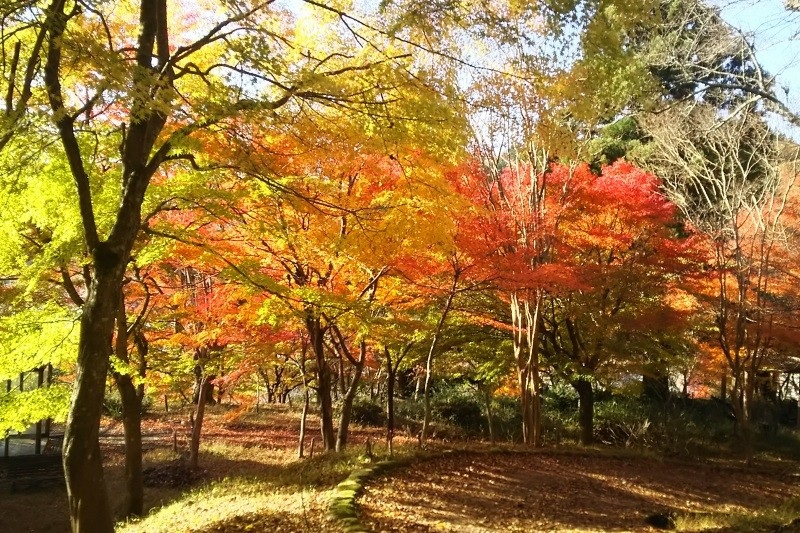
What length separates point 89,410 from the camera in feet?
16.7

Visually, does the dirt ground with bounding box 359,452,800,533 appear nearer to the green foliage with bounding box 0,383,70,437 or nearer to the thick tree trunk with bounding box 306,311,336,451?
the thick tree trunk with bounding box 306,311,336,451

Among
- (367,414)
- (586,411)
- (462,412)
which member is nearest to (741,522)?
(586,411)

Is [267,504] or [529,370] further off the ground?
[529,370]

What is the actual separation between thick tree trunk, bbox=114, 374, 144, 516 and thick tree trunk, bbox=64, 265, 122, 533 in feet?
13.0

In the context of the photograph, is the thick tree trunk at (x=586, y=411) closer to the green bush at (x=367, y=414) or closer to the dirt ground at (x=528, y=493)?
the dirt ground at (x=528, y=493)

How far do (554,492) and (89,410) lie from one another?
6.89 metres

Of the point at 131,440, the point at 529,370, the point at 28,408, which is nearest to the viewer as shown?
the point at 28,408

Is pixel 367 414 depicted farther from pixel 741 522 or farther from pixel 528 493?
pixel 741 522

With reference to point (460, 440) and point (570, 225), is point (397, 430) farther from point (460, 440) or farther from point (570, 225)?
point (570, 225)

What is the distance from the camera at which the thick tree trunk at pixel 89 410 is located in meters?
5.06

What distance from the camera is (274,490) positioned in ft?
24.5

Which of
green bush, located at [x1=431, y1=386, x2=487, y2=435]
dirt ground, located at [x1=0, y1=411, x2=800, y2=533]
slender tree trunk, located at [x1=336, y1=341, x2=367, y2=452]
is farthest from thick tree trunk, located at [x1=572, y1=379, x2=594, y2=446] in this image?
slender tree trunk, located at [x1=336, y1=341, x2=367, y2=452]

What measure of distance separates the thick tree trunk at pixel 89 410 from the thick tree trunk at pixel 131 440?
157 inches

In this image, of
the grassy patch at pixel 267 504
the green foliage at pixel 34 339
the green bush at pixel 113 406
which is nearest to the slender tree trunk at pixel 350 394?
the grassy patch at pixel 267 504
